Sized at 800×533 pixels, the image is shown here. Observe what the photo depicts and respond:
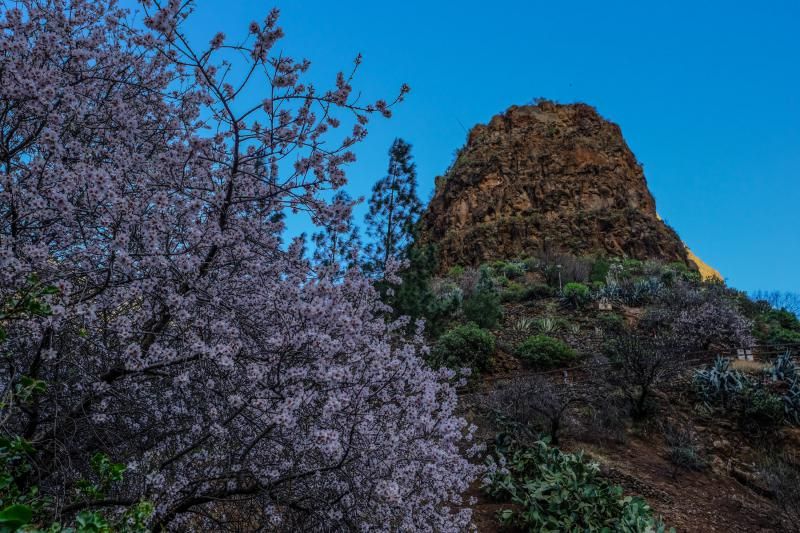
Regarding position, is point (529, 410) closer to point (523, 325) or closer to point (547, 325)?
point (547, 325)

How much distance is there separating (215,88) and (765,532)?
801 centimetres

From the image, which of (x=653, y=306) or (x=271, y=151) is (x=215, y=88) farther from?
(x=653, y=306)

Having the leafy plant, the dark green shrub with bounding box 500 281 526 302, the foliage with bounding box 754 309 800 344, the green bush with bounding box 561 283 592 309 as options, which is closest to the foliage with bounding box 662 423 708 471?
the leafy plant

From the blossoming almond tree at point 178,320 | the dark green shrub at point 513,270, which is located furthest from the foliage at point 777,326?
the blossoming almond tree at point 178,320

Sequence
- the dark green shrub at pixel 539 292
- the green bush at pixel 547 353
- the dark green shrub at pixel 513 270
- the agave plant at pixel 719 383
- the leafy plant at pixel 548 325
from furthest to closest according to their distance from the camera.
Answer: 1. the dark green shrub at pixel 513 270
2. the dark green shrub at pixel 539 292
3. the leafy plant at pixel 548 325
4. the green bush at pixel 547 353
5. the agave plant at pixel 719 383

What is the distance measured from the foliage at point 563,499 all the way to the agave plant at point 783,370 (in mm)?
5796

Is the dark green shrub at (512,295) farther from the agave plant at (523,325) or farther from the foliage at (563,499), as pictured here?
the foliage at (563,499)

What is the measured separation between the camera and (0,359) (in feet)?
10.7

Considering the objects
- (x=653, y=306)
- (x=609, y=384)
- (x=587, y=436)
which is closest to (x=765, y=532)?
(x=587, y=436)

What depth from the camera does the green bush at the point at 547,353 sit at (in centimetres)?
1272

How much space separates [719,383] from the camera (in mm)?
9828

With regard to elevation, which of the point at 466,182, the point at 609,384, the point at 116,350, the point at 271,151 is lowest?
the point at 116,350

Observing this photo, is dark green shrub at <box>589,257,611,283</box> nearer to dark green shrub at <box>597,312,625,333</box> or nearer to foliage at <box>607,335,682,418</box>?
dark green shrub at <box>597,312,625,333</box>

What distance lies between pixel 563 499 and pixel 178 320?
4.95 m
